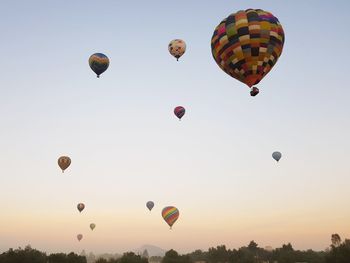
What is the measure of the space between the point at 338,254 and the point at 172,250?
105 feet

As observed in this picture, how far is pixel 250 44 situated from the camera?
113ft

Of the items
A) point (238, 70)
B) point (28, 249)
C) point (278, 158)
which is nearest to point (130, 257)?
point (28, 249)

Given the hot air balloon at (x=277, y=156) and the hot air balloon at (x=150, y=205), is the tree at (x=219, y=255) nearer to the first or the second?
the hot air balloon at (x=150, y=205)

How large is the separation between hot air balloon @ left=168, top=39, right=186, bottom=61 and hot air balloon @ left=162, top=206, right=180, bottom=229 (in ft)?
84.6

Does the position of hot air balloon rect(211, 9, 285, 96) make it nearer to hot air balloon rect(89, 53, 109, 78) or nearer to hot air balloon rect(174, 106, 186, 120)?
hot air balloon rect(89, 53, 109, 78)

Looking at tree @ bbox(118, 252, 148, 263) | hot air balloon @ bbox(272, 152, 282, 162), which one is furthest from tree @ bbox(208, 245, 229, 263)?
hot air balloon @ bbox(272, 152, 282, 162)

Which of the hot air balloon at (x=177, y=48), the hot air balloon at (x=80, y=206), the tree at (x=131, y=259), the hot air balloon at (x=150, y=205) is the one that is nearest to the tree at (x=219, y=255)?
the hot air balloon at (x=150, y=205)

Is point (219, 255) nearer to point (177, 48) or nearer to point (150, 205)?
point (150, 205)

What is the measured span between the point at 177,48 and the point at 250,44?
26666mm

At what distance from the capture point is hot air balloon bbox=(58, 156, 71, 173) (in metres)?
63.7

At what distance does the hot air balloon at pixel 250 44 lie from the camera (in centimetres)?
3459

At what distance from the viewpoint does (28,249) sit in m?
63.4

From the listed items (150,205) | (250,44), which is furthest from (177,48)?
(150,205)

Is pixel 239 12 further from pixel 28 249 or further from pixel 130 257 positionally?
pixel 28 249
